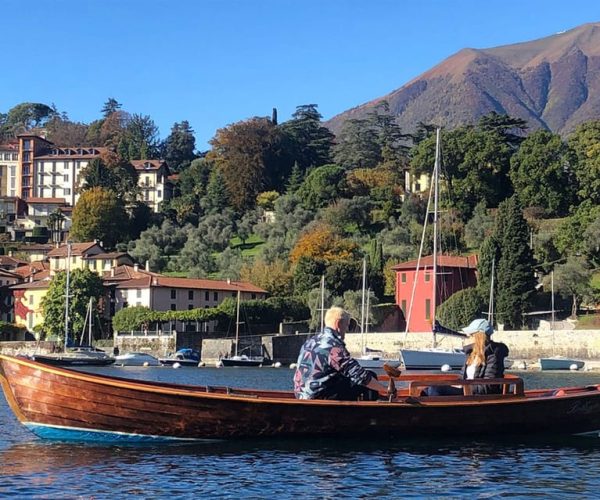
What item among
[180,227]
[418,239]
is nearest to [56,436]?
[418,239]

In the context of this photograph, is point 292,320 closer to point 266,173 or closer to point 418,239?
point 418,239

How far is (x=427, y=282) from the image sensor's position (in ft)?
240

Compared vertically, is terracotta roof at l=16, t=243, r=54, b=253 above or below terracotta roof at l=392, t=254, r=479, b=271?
above

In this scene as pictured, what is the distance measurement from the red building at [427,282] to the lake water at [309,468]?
53.1 meters

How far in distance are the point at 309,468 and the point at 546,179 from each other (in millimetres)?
79865

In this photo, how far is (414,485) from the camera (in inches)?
568

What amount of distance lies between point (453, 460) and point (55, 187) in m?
127

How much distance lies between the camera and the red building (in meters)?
72.2

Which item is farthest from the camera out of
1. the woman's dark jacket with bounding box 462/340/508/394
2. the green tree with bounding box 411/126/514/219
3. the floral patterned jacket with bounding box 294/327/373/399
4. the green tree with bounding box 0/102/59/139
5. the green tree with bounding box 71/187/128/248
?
the green tree with bounding box 0/102/59/139

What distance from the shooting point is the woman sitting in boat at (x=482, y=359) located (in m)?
17.6

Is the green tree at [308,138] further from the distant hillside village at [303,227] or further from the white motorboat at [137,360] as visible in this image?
the white motorboat at [137,360]

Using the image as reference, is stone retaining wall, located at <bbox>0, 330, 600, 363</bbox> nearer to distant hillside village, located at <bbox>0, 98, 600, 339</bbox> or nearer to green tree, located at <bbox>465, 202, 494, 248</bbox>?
distant hillside village, located at <bbox>0, 98, 600, 339</bbox>

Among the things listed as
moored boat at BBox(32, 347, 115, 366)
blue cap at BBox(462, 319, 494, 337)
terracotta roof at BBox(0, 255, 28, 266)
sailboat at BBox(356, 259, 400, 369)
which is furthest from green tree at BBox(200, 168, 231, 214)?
blue cap at BBox(462, 319, 494, 337)

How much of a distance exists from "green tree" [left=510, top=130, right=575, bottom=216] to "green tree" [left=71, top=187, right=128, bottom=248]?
46267 millimetres
